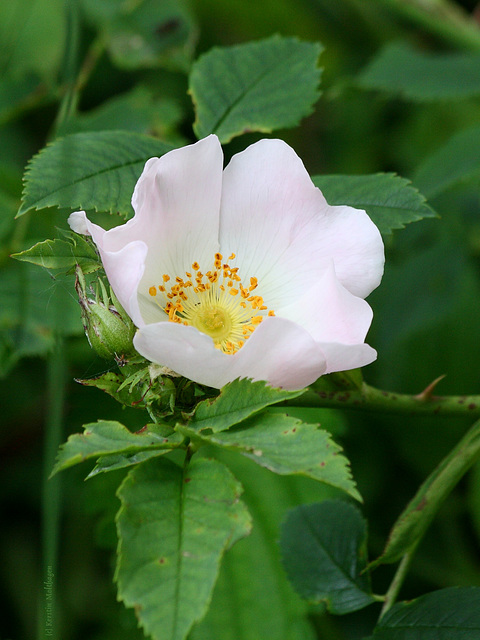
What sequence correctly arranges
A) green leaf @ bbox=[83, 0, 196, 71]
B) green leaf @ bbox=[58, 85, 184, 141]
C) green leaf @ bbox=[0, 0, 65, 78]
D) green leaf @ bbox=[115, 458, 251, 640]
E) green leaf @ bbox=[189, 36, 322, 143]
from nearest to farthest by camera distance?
green leaf @ bbox=[115, 458, 251, 640]
green leaf @ bbox=[189, 36, 322, 143]
green leaf @ bbox=[58, 85, 184, 141]
green leaf @ bbox=[83, 0, 196, 71]
green leaf @ bbox=[0, 0, 65, 78]

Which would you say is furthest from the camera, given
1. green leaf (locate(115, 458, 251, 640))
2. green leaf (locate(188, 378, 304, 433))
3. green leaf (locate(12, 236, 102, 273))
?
green leaf (locate(12, 236, 102, 273))

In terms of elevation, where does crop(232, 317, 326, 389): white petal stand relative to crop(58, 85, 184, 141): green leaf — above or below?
below

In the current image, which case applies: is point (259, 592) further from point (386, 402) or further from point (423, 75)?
point (423, 75)

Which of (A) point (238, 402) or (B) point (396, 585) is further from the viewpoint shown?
(B) point (396, 585)

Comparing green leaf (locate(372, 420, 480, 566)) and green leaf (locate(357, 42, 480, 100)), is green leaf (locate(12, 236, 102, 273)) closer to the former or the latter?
green leaf (locate(372, 420, 480, 566))

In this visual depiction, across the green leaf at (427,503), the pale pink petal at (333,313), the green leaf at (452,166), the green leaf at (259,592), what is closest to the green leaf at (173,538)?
the pale pink petal at (333,313)

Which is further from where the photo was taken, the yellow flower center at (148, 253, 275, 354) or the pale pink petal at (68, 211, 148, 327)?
the yellow flower center at (148, 253, 275, 354)

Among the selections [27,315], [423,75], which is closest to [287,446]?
[27,315]

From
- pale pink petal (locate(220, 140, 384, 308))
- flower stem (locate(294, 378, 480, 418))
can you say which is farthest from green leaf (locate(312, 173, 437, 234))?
flower stem (locate(294, 378, 480, 418))
